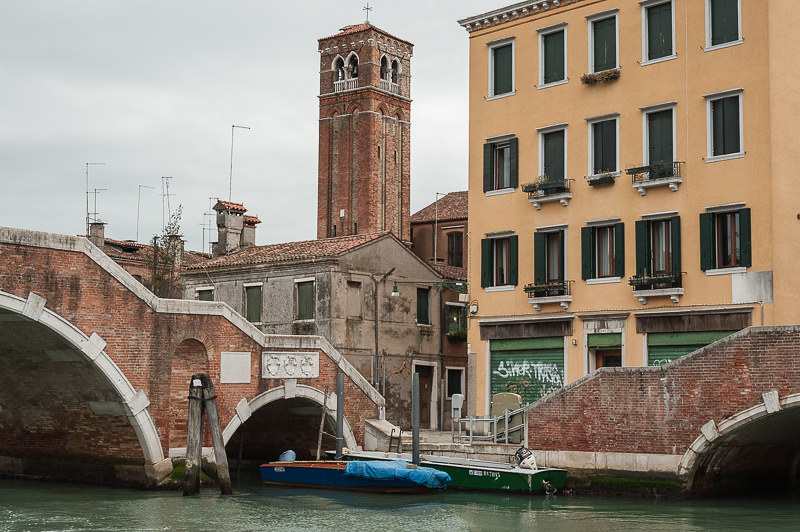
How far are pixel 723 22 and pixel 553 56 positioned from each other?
157 inches

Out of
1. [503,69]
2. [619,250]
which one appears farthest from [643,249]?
[503,69]

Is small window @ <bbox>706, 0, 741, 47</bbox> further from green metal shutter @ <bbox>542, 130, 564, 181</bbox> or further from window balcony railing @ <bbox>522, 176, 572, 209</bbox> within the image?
window balcony railing @ <bbox>522, 176, 572, 209</bbox>

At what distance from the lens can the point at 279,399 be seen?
2498 centimetres

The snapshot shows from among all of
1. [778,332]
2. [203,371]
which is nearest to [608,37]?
[778,332]

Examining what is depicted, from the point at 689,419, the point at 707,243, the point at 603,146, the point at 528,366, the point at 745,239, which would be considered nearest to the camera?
the point at 689,419

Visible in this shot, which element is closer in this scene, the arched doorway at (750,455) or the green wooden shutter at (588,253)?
the arched doorway at (750,455)

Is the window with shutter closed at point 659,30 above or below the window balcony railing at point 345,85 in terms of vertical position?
below

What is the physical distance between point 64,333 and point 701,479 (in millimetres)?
11441

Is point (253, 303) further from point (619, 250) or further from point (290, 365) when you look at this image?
point (619, 250)

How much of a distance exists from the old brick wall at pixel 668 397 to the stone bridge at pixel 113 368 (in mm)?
5528

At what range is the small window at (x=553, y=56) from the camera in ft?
84.5

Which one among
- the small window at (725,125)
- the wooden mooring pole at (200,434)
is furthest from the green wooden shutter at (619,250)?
the wooden mooring pole at (200,434)

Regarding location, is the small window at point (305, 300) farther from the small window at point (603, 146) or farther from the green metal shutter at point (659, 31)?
the green metal shutter at point (659, 31)

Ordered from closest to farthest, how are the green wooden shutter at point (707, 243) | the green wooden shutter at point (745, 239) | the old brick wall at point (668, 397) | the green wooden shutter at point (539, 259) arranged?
1. the old brick wall at point (668, 397)
2. the green wooden shutter at point (745, 239)
3. the green wooden shutter at point (707, 243)
4. the green wooden shutter at point (539, 259)
